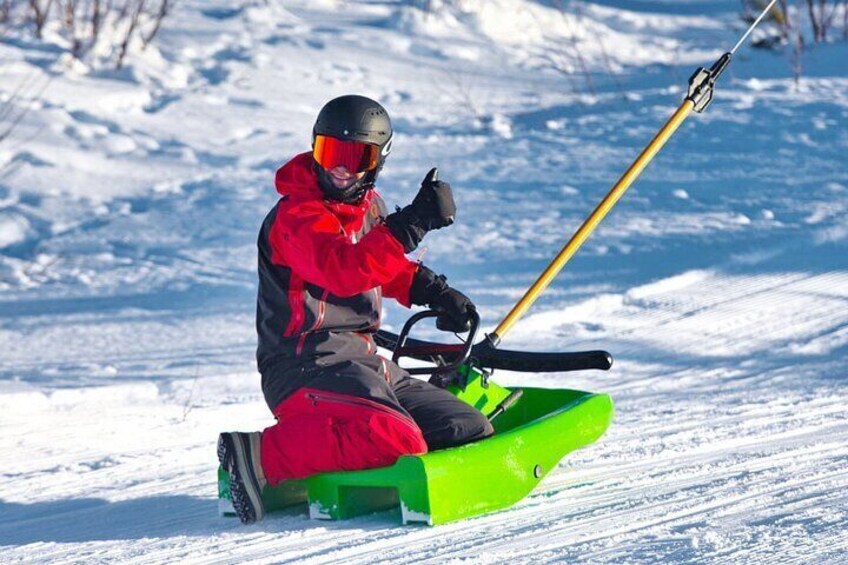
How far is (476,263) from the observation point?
8078 millimetres

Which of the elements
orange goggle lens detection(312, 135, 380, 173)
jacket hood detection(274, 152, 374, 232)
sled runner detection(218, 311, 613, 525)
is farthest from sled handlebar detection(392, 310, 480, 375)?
orange goggle lens detection(312, 135, 380, 173)

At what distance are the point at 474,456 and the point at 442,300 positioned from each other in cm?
72

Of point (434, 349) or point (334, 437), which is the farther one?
point (434, 349)

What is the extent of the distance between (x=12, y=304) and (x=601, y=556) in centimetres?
554

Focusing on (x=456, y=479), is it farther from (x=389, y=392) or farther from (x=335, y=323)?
(x=335, y=323)

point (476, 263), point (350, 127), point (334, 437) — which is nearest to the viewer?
point (334, 437)

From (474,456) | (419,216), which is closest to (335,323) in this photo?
(419,216)

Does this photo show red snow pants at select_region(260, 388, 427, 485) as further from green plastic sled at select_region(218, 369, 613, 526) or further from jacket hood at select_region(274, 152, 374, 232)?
jacket hood at select_region(274, 152, 374, 232)

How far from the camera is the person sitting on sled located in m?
3.65

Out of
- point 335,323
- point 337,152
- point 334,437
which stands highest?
point 337,152

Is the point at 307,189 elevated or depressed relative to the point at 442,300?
elevated

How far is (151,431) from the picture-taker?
5.12 meters

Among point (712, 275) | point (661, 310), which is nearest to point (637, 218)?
point (712, 275)

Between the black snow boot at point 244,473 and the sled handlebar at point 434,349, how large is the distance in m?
0.70
